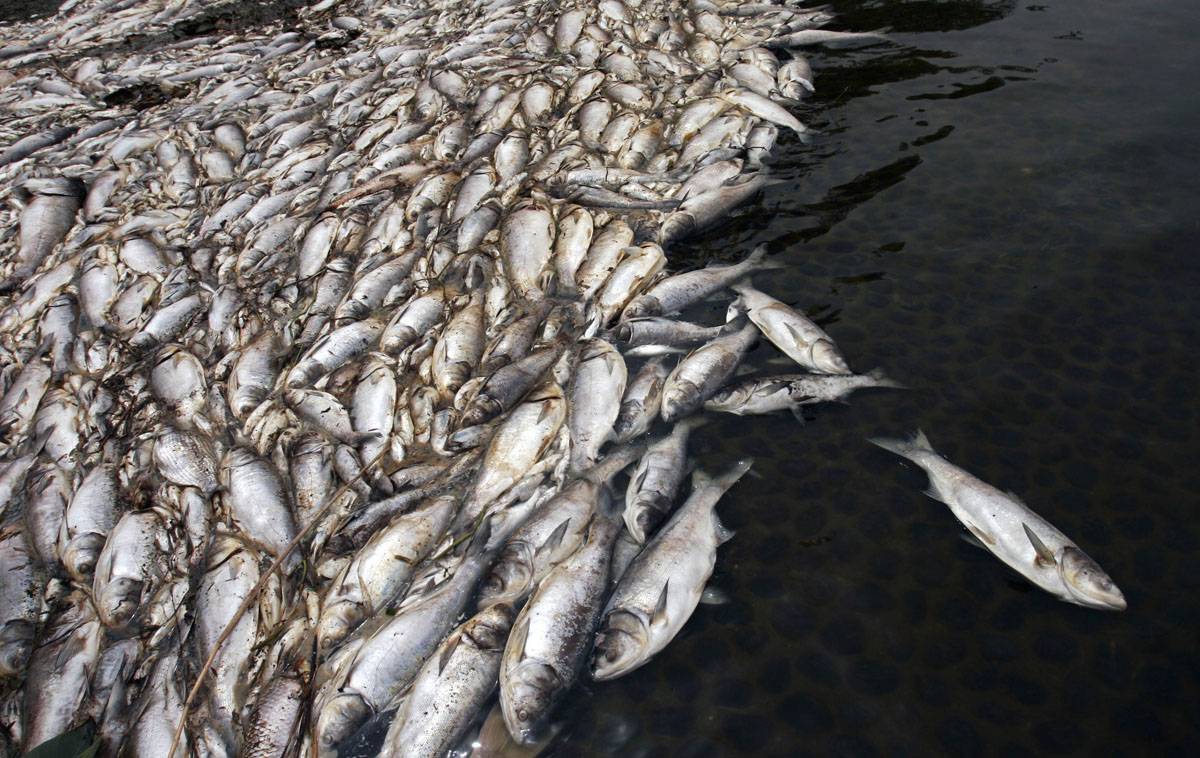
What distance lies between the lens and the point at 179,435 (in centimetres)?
512

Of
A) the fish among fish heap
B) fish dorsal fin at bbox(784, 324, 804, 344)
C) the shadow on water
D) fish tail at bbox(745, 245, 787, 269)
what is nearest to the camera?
the fish among fish heap

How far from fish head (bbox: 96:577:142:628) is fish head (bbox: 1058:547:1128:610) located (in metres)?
5.47

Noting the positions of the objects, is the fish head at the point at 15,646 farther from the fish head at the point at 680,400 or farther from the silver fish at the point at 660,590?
the fish head at the point at 680,400

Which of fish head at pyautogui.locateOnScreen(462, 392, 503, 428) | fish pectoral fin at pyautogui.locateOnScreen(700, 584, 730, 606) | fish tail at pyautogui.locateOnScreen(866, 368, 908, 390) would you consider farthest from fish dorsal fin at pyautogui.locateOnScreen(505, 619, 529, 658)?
fish tail at pyautogui.locateOnScreen(866, 368, 908, 390)

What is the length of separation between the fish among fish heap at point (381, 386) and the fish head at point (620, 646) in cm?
2

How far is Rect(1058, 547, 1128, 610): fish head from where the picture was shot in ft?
11.1

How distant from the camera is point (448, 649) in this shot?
345 cm

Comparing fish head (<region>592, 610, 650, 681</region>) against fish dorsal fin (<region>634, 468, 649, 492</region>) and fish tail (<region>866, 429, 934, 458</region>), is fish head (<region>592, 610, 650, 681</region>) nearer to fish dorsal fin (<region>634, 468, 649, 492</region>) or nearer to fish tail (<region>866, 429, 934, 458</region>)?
fish dorsal fin (<region>634, 468, 649, 492</region>)

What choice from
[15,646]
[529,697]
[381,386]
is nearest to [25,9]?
[381,386]

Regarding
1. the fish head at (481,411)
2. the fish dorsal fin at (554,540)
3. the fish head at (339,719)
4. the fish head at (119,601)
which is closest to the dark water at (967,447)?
the fish dorsal fin at (554,540)

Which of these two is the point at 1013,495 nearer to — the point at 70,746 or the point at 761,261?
the point at 761,261

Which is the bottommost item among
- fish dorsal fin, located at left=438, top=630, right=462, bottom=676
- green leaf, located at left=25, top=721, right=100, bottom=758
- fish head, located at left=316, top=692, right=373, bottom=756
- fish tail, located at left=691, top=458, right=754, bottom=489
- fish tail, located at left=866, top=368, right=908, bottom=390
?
green leaf, located at left=25, top=721, right=100, bottom=758

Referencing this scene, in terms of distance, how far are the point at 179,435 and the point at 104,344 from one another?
205 centimetres

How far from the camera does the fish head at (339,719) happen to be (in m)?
3.26
